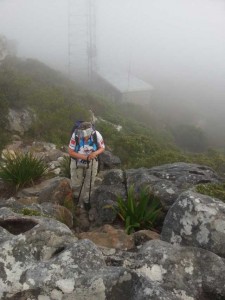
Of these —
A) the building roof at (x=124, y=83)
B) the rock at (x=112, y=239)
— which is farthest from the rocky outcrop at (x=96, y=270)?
the building roof at (x=124, y=83)

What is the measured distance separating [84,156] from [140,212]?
233cm

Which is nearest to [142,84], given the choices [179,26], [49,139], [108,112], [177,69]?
Result: [108,112]

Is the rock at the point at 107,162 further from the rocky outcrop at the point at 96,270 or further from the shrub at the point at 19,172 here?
the rocky outcrop at the point at 96,270

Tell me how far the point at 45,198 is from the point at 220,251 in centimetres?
470

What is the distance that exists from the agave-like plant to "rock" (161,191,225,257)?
134cm

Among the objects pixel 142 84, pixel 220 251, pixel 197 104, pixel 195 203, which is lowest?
pixel 197 104

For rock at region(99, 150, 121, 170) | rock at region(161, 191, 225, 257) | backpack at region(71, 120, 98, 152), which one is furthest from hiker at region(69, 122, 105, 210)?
rock at region(99, 150, 121, 170)

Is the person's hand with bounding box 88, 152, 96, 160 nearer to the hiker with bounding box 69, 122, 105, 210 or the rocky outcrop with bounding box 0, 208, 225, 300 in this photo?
the hiker with bounding box 69, 122, 105, 210

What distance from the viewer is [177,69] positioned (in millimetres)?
85188

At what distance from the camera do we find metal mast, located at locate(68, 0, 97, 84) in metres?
59.9

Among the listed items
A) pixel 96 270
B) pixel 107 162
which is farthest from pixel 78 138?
pixel 107 162

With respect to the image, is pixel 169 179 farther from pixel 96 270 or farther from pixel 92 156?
pixel 96 270

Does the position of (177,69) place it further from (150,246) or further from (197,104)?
(150,246)

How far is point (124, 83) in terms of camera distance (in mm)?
55219
